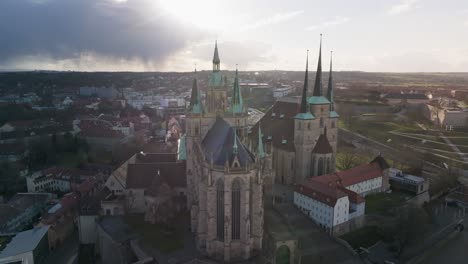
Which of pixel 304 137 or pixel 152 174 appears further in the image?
pixel 304 137

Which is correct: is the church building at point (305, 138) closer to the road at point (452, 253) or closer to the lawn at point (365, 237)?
the lawn at point (365, 237)

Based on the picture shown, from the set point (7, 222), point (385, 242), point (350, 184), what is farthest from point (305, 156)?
point (7, 222)

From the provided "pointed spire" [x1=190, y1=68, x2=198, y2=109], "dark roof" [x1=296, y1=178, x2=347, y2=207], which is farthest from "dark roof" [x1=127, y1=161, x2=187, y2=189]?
"dark roof" [x1=296, y1=178, x2=347, y2=207]

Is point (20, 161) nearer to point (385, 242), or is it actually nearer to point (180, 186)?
point (180, 186)

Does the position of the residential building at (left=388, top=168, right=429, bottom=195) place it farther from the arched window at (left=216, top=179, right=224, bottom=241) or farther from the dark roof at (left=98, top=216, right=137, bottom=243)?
the dark roof at (left=98, top=216, right=137, bottom=243)

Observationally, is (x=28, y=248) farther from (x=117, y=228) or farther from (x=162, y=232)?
(x=162, y=232)

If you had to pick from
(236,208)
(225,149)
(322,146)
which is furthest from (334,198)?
(225,149)

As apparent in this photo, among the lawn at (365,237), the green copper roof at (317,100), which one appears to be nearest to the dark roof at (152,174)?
the green copper roof at (317,100)

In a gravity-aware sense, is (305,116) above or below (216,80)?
below
